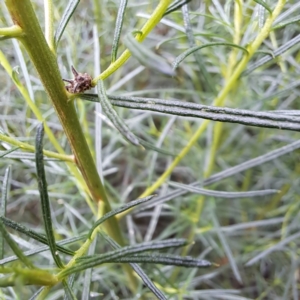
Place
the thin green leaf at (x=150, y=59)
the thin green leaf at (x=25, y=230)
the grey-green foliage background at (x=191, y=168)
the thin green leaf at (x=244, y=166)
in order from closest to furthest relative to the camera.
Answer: the thin green leaf at (x=150, y=59), the thin green leaf at (x=25, y=230), the thin green leaf at (x=244, y=166), the grey-green foliage background at (x=191, y=168)

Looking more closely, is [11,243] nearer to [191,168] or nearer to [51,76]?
[51,76]

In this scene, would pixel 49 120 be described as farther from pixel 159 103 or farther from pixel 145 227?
pixel 159 103

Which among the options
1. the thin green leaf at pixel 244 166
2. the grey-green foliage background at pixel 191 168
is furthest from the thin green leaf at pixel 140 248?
the grey-green foliage background at pixel 191 168

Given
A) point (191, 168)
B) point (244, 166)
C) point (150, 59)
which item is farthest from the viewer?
point (191, 168)

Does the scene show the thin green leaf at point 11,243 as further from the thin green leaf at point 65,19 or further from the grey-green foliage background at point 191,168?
the grey-green foliage background at point 191,168

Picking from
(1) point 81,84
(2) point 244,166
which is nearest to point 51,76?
(1) point 81,84
